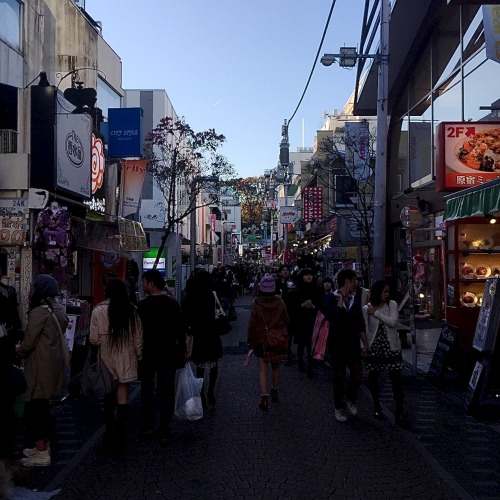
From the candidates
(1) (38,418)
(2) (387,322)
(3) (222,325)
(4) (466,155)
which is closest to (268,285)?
(3) (222,325)

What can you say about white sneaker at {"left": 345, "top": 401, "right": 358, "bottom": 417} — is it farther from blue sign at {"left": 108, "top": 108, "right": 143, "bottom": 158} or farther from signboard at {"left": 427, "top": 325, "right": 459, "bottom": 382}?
blue sign at {"left": 108, "top": 108, "right": 143, "bottom": 158}

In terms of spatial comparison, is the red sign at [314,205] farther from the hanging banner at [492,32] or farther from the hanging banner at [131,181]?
the hanging banner at [492,32]

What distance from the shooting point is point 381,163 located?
16.7 m

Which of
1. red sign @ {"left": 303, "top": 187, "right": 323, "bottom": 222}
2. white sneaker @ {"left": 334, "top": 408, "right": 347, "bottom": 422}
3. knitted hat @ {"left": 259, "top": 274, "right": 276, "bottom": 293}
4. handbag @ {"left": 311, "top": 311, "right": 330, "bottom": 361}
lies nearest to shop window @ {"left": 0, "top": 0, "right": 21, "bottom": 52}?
handbag @ {"left": 311, "top": 311, "right": 330, "bottom": 361}

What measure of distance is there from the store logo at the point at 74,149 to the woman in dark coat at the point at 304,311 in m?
5.15

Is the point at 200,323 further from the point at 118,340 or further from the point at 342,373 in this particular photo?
the point at 118,340

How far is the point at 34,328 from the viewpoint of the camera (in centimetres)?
696

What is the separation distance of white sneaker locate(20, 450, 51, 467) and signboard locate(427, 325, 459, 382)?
6.49m

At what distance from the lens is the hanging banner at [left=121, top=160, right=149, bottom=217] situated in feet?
64.6

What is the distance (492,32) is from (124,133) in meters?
9.99

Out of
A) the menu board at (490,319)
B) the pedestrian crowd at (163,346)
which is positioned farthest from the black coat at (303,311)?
the menu board at (490,319)

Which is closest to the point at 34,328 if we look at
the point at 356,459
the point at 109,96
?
the point at 356,459

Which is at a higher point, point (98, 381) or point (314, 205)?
point (314, 205)

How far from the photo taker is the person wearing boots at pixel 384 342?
853cm
